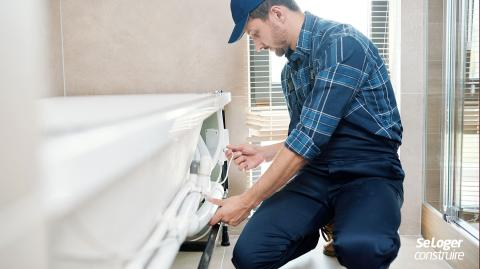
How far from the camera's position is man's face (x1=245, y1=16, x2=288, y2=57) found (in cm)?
157

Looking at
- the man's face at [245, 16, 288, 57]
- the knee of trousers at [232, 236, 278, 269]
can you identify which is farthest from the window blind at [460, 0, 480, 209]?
the knee of trousers at [232, 236, 278, 269]

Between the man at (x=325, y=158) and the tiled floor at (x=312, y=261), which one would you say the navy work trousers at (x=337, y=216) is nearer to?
the man at (x=325, y=158)

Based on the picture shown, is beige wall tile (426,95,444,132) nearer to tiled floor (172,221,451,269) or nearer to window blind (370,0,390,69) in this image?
window blind (370,0,390,69)

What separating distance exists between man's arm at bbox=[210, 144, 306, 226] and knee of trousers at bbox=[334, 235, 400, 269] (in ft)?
0.89

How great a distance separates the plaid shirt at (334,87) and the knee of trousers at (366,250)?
0.95ft

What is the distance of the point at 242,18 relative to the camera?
1576mm

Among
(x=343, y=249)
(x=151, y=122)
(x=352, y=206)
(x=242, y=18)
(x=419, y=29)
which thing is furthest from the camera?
(x=419, y=29)

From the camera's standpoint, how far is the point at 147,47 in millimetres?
2500

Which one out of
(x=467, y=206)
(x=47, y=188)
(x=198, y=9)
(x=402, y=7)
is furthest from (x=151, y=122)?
(x=402, y=7)

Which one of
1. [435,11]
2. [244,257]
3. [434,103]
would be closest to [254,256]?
[244,257]

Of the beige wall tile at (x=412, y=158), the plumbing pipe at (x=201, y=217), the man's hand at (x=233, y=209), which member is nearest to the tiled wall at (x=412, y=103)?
the beige wall tile at (x=412, y=158)

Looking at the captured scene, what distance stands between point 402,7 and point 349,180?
1346mm

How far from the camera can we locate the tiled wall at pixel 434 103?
2.30m

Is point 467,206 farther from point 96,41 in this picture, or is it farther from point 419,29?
point 96,41
